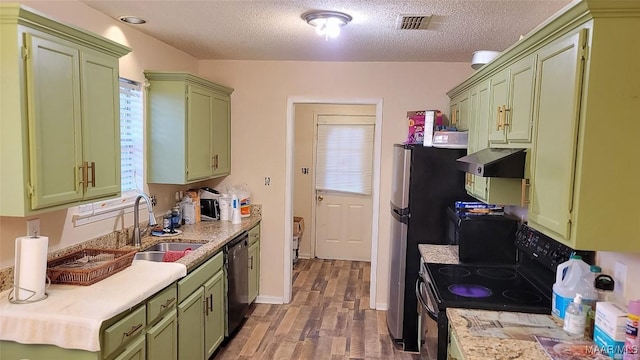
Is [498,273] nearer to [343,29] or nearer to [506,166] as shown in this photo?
[506,166]

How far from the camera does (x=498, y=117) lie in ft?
7.52

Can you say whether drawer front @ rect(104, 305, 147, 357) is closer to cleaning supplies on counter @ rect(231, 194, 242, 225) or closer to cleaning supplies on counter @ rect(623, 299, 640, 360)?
cleaning supplies on counter @ rect(231, 194, 242, 225)

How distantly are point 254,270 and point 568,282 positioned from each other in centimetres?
290

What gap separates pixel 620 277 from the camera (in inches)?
68.4

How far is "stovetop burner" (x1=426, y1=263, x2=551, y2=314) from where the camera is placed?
2.08 meters

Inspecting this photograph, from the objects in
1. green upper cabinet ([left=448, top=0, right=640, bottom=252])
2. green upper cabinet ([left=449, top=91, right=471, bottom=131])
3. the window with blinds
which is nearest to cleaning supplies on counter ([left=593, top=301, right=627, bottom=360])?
green upper cabinet ([left=448, top=0, right=640, bottom=252])

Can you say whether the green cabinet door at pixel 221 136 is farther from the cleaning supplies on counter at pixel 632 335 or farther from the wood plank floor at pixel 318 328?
the cleaning supplies on counter at pixel 632 335

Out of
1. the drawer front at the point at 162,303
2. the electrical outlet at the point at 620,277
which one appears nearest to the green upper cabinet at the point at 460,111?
the electrical outlet at the point at 620,277

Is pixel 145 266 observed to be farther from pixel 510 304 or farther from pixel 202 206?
pixel 510 304

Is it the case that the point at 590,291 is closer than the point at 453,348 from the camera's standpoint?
Yes

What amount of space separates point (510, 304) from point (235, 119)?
121 inches

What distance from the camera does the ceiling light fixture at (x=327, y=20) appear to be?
2.57 meters

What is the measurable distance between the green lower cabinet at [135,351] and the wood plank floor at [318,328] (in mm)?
1238

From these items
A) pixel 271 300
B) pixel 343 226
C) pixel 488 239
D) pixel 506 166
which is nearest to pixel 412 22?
pixel 506 166
